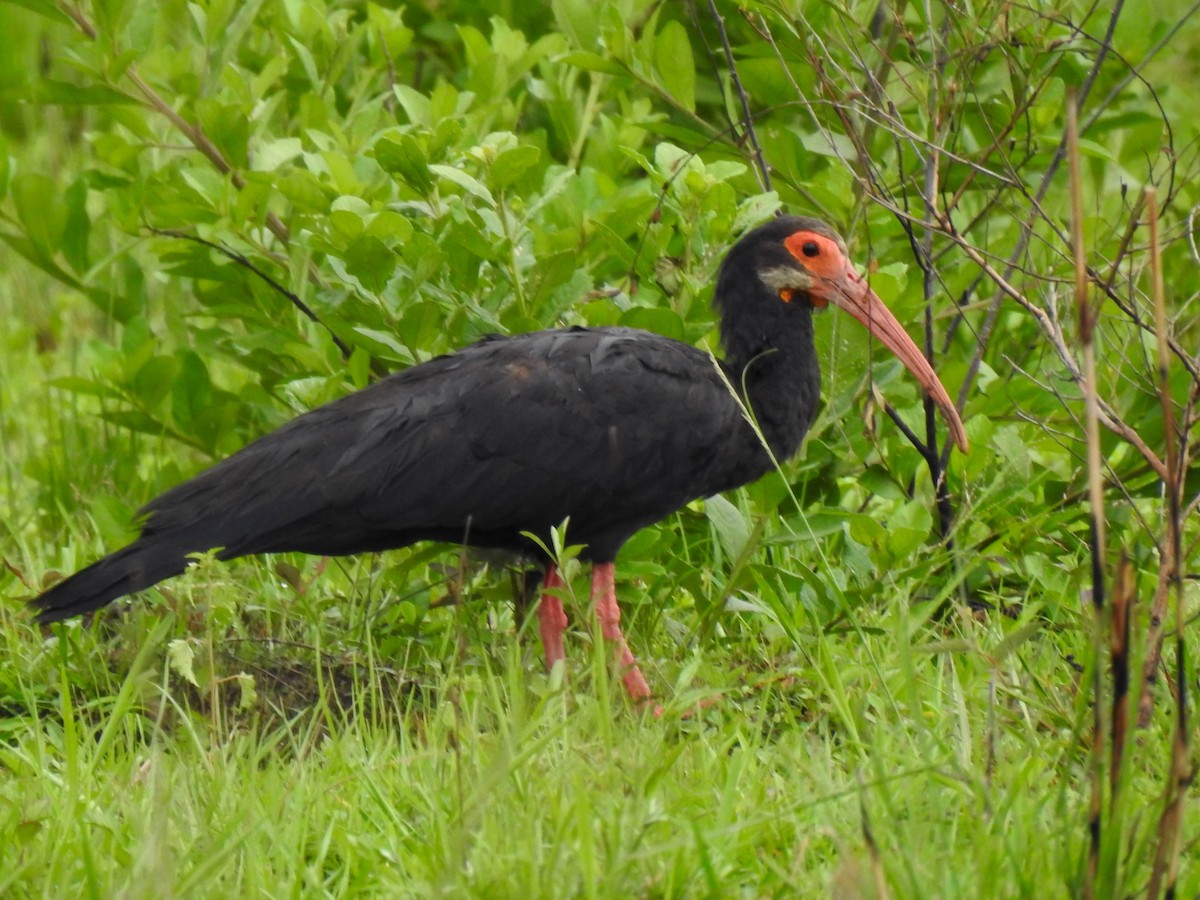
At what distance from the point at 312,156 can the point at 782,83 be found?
4.36ft

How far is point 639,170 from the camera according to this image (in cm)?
557

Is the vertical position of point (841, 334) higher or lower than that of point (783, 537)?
higher

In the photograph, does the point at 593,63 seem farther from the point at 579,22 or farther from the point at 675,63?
the point at 579,22

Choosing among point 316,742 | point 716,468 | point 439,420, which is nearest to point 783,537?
point 716,468

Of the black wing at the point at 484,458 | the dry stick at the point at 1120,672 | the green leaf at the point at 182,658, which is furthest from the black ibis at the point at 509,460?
the dry stick at the point at 1120,672

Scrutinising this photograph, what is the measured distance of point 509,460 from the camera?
13.0ft

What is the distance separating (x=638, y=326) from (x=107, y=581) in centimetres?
158

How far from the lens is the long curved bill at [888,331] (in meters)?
4.15

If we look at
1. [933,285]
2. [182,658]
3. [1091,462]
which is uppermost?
[1091,462]

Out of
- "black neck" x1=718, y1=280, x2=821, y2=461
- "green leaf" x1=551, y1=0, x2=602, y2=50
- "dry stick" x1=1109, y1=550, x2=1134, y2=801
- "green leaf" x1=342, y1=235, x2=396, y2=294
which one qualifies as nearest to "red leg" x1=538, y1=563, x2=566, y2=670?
"black neck" x1=718, y1=280, x2=821, y2=461

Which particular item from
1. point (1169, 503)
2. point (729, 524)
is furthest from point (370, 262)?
point (1169, 503)

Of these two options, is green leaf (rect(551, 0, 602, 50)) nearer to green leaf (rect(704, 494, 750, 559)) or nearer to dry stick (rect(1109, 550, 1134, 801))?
green leaf (rect(704, 494, 750, 559))

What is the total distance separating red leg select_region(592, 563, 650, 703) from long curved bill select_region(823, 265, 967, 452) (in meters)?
0.93

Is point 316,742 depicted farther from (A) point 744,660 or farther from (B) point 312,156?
(B) point 312,156
